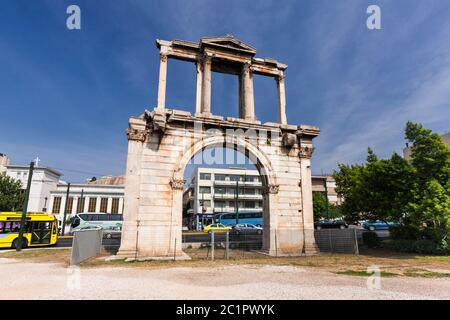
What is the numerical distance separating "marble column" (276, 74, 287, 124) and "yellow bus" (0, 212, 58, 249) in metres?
20.6

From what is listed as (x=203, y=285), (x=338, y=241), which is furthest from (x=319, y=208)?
(x=203, y=285)

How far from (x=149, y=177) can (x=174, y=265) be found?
478 cm

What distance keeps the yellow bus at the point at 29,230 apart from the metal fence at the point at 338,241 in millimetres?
21305

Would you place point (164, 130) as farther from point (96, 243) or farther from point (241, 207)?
point (241, 207)

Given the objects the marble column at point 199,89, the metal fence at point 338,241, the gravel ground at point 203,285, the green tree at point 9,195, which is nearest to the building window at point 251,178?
the green tree at point 9,195

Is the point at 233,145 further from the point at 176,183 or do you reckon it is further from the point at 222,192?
the point at 222,192

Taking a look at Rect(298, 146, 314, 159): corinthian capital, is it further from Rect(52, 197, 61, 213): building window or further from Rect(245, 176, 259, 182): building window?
Rect(52, 197, 61, 213): building window

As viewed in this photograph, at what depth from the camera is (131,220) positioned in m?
13.1

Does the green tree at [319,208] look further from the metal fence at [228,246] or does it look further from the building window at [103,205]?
the building window at [103,205]

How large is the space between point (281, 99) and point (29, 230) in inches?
866

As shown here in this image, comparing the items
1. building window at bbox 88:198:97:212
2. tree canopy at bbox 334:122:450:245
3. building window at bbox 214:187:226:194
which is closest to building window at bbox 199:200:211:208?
building window at bbox 214:187:226:194

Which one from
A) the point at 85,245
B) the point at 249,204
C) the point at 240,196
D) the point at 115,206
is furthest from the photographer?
the point at 249,204

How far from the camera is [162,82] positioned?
50.9 feet
